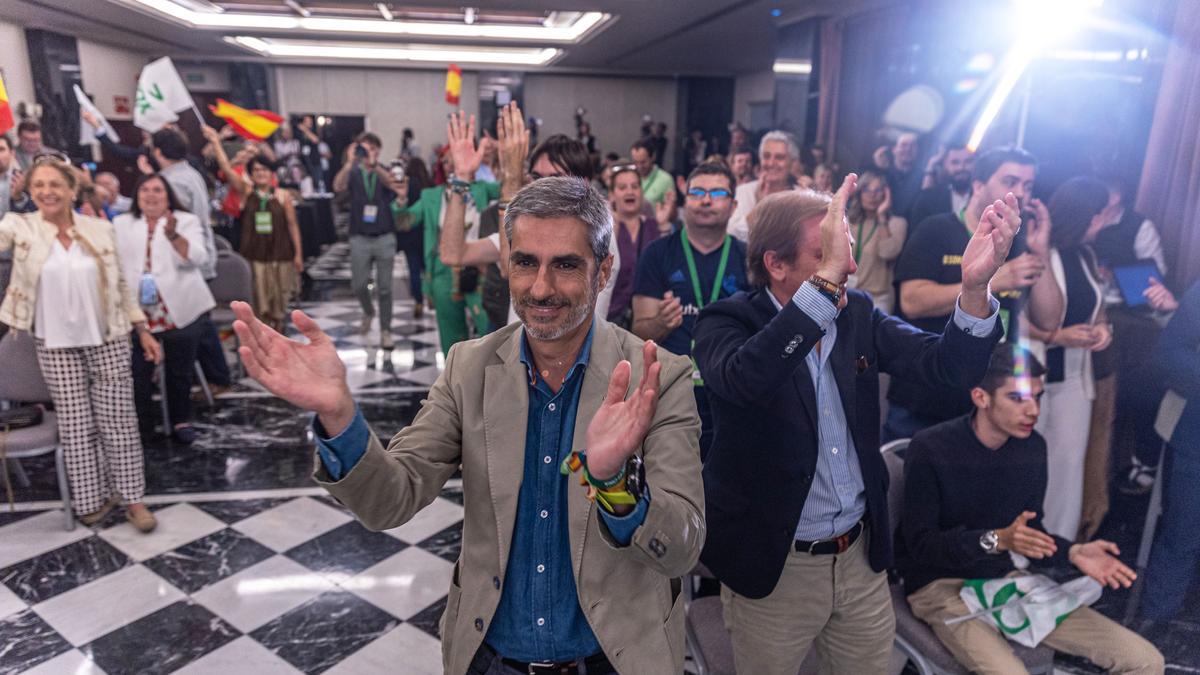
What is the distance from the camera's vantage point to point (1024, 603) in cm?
186

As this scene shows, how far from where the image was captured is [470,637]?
124cm

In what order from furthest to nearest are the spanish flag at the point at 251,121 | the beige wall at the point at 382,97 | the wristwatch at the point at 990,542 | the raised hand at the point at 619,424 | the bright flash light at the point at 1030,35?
the beige wall at the point at 382,97 → the spanish flag at the point at 251,121 → the bright flash light at the point at 1030,35 → the wristwatch at the point at 990,542 → the raised hand at the point at 619,424

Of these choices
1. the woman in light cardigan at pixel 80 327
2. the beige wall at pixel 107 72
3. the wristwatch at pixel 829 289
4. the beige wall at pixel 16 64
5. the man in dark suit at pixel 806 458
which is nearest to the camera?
the wristwatch at pixel 829 289

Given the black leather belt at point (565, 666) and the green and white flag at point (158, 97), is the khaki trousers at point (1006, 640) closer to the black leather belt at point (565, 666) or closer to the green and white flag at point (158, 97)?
the black leather belt at point (565, 666)

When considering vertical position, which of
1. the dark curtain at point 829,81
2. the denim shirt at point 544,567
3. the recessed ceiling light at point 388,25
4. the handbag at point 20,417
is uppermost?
the recessed ceiling light at point 388,25

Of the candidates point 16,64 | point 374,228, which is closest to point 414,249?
point 374,228

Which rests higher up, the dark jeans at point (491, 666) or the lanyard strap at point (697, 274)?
the lanyard strap at point (697, 274)

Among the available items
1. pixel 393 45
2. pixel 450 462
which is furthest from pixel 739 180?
pixel 393 45

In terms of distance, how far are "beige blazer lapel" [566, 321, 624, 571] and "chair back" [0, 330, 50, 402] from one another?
306 centimetres

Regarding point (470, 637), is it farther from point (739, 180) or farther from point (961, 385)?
Answer: point (739, 180)

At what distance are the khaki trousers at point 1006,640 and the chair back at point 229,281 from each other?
4351 mm

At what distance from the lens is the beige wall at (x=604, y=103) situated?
1695 centimetres

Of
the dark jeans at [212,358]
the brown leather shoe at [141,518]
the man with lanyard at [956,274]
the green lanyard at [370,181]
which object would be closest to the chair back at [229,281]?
the dark jeans at [212,358]

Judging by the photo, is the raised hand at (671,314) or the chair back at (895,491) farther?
the raised hand at (671,314)
